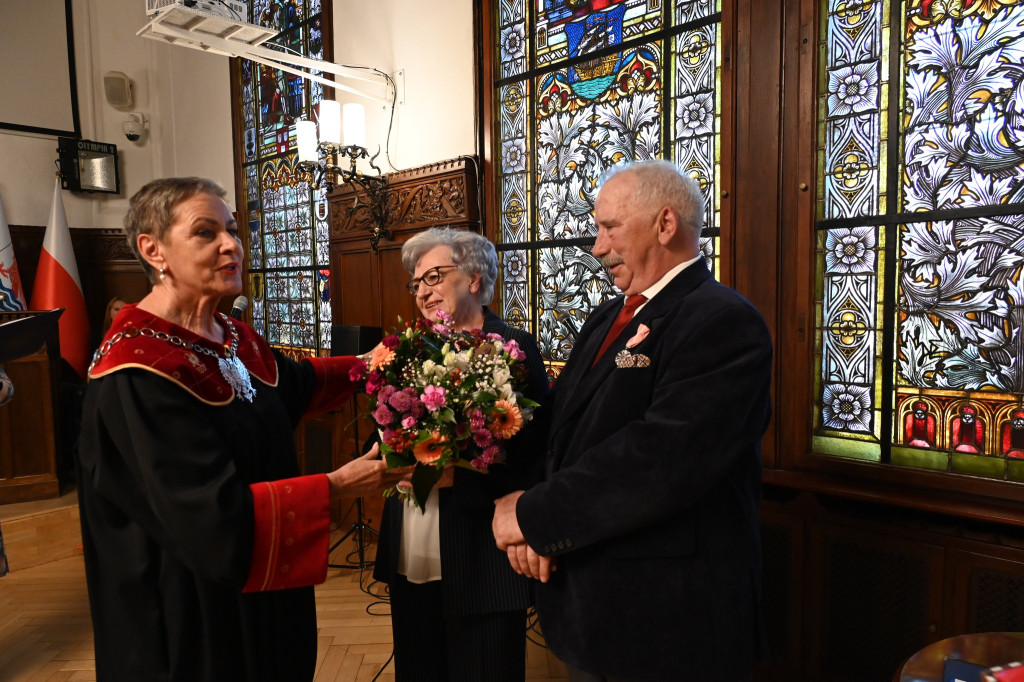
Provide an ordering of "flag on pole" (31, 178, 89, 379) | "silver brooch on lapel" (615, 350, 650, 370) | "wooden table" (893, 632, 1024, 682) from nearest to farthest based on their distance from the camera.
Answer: "wooden table" (893, 632, 1024, 682), "silver brooch on lapel" (615, 350, 650, 370), "flag on pole" (31, 178, 89, 379)

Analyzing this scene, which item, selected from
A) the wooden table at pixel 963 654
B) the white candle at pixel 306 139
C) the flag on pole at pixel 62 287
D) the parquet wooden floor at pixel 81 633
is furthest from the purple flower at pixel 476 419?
the flag on pole at pixel 62 287

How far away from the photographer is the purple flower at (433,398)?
1443 millimetres

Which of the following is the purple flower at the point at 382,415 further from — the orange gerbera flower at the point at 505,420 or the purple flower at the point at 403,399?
the orange gerbera flower at the point at 505,420

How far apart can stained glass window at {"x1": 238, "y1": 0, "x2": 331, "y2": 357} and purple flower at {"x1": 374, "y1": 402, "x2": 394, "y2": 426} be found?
12.3 ft

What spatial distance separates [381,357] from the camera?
1.69 m

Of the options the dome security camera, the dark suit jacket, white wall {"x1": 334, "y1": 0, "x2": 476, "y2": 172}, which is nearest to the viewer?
the dark suit jacket

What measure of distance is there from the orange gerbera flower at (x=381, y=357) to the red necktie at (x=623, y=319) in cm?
51

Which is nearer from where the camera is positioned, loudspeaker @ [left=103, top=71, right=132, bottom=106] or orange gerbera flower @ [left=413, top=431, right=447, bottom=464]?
orange gerbera flower @ [left=413, top=431, right=447, bottom=464]

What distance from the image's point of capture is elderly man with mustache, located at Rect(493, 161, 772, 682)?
4.37 ft

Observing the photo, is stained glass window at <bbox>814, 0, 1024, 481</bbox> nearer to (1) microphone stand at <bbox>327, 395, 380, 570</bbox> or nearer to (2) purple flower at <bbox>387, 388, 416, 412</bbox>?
(2) purple flower at <bbox>387, 388, 416, 412</bbox>

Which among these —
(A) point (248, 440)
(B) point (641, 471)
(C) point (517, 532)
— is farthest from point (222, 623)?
(B) point (641, 471)

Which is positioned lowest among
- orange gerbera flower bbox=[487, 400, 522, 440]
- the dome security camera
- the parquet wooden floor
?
the parquet wooden floor

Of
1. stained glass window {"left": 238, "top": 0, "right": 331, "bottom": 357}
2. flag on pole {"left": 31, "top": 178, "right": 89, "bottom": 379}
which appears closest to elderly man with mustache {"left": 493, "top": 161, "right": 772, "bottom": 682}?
stained glass window {"left": 238, "top": 0, "right": 331, "bottom": 357}

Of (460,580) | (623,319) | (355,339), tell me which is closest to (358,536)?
(355,339)
